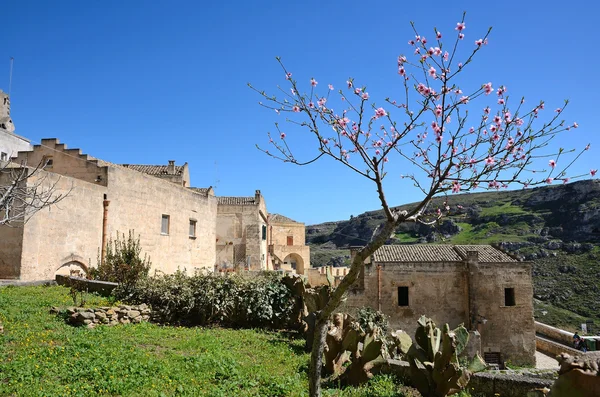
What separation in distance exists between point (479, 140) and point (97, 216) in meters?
14.6

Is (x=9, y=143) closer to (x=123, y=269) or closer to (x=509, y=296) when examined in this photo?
(x=123, y=269)

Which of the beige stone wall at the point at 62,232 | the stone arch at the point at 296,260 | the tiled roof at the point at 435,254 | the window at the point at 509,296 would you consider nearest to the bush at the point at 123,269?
the beige stone wall at the point at 62,232

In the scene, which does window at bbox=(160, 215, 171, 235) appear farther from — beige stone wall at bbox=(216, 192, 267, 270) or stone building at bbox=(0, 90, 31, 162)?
beige stone wall at bbox=(216, 192, 267, 270)

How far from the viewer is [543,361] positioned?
22.8 meters

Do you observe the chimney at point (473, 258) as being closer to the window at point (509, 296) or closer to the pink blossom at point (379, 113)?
the window at point (509, 296)

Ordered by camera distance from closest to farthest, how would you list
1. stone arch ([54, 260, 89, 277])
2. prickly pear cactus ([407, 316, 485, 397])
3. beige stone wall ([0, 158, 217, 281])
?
prickly pear cactus ([407, 316, 485, 397]) < beige stone wall ([0, 158, 217, 281]) < stone arch ([54, 260, 89, 277])

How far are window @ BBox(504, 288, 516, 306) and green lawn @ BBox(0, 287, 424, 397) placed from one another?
16645mm

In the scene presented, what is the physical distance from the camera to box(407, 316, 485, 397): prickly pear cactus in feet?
21.3

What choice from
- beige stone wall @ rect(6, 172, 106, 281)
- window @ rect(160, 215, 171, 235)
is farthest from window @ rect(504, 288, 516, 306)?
beige stone wall @ rect(6, 172, 106, 281)

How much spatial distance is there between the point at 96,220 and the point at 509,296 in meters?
19.8

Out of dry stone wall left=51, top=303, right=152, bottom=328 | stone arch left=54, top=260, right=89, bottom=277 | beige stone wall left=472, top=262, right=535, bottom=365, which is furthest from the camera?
beige stone wall left=472, top=262, right=535, bottom=365

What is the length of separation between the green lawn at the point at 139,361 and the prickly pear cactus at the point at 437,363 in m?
0.48

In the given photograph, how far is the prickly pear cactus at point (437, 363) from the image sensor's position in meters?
6.48

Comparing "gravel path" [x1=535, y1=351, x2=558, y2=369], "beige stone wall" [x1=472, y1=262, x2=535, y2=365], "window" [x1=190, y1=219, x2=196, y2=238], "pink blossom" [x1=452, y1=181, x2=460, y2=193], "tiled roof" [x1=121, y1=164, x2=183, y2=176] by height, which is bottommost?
"gravel path" [x1=535, y1=351, x2=558, y2=369]
